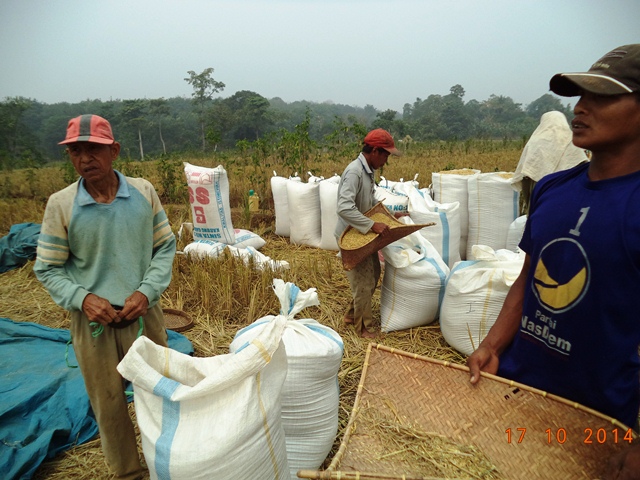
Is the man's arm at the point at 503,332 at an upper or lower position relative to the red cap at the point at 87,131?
lower

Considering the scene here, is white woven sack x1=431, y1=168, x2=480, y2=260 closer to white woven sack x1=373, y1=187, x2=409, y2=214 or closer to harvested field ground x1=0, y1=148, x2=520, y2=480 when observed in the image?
white woven sack x1=373, y1=187, x2=409, y2=214

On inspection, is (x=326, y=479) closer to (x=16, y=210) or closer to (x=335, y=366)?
(x=335, y=366)

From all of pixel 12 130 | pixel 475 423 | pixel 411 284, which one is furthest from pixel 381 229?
pixel 12 130

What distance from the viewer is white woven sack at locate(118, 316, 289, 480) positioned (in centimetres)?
104

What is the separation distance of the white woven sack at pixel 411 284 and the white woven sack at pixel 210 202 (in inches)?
82.2

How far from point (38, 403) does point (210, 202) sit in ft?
8.04

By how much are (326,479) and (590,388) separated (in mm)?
775

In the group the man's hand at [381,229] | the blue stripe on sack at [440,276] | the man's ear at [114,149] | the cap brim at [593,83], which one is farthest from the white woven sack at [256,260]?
the cap brim at [593,83]

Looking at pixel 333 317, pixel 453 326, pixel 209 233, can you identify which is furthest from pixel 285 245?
pixel 453 326

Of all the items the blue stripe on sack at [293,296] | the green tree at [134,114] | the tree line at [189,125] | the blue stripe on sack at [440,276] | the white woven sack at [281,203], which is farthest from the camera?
the green tree at [134,114]

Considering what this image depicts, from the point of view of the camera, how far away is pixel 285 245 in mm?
5238

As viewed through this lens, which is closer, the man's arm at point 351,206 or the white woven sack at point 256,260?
the man's arm at point 351,206

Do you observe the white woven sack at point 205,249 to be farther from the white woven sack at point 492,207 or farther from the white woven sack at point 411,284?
the white woven sack at point 492,207
